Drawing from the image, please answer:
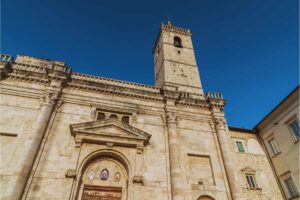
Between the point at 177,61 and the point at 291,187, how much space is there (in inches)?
692

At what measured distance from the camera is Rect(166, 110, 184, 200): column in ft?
41.0

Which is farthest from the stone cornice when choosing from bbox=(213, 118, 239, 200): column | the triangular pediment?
the triangular pediment

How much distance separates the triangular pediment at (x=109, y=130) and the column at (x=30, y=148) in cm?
198

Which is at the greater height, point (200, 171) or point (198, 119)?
point (198, 119)

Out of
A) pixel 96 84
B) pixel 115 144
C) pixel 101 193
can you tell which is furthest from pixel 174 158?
pixel 96 84

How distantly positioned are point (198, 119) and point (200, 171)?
452cm

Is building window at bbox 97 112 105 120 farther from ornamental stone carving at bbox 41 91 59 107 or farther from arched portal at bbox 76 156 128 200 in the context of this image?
ornamental stone carving at bbox 41 91 59 107

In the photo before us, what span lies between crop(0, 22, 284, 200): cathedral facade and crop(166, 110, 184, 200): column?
60mm

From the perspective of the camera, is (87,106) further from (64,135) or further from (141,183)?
(141,183)

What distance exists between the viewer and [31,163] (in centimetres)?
1138

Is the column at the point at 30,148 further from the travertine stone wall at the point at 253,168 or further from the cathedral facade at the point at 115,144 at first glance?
the travertine stone wall at the point at 253,168

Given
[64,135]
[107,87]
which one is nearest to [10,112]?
[64,135]

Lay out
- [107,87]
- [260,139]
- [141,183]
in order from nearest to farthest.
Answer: [141,183] < [107,87] < [260,139]

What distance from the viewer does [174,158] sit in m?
13.8
